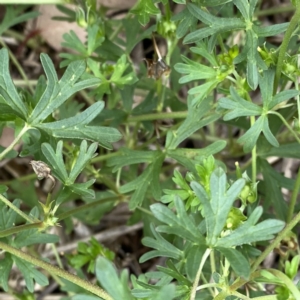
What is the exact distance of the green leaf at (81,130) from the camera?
4.37 ft

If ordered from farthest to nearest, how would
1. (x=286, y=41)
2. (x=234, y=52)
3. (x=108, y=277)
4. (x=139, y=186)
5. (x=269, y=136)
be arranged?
(x=139, y=186) < (x=234, y=52) < (x=269, y=136) < (x=286, y=41) < (x=108, y=277)

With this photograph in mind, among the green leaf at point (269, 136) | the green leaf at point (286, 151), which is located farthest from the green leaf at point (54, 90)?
the green leaf at point (286, 151)

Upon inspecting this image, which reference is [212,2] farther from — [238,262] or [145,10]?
[238,262]

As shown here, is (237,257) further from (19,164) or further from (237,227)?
(19,164)

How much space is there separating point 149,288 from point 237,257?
24cm

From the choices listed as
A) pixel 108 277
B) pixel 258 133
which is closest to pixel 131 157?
pixel 258 133

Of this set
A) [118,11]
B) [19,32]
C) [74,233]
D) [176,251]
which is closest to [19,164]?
[74,233]

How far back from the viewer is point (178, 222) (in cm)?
114

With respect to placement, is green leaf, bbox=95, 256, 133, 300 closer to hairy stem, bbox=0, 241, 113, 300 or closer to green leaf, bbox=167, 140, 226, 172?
hairy stem, bbox=0, 241, 113, 300

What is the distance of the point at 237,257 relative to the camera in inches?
43.5

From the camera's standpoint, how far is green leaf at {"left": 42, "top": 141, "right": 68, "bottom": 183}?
127 cm

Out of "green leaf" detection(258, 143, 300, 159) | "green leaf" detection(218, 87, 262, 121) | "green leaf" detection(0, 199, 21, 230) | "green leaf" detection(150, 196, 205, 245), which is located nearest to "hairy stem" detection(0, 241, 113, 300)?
"green leaf" detection(150, 196, 205, 245)

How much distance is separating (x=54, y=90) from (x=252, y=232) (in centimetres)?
60

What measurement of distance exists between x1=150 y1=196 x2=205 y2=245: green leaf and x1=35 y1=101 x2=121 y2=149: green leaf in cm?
29
